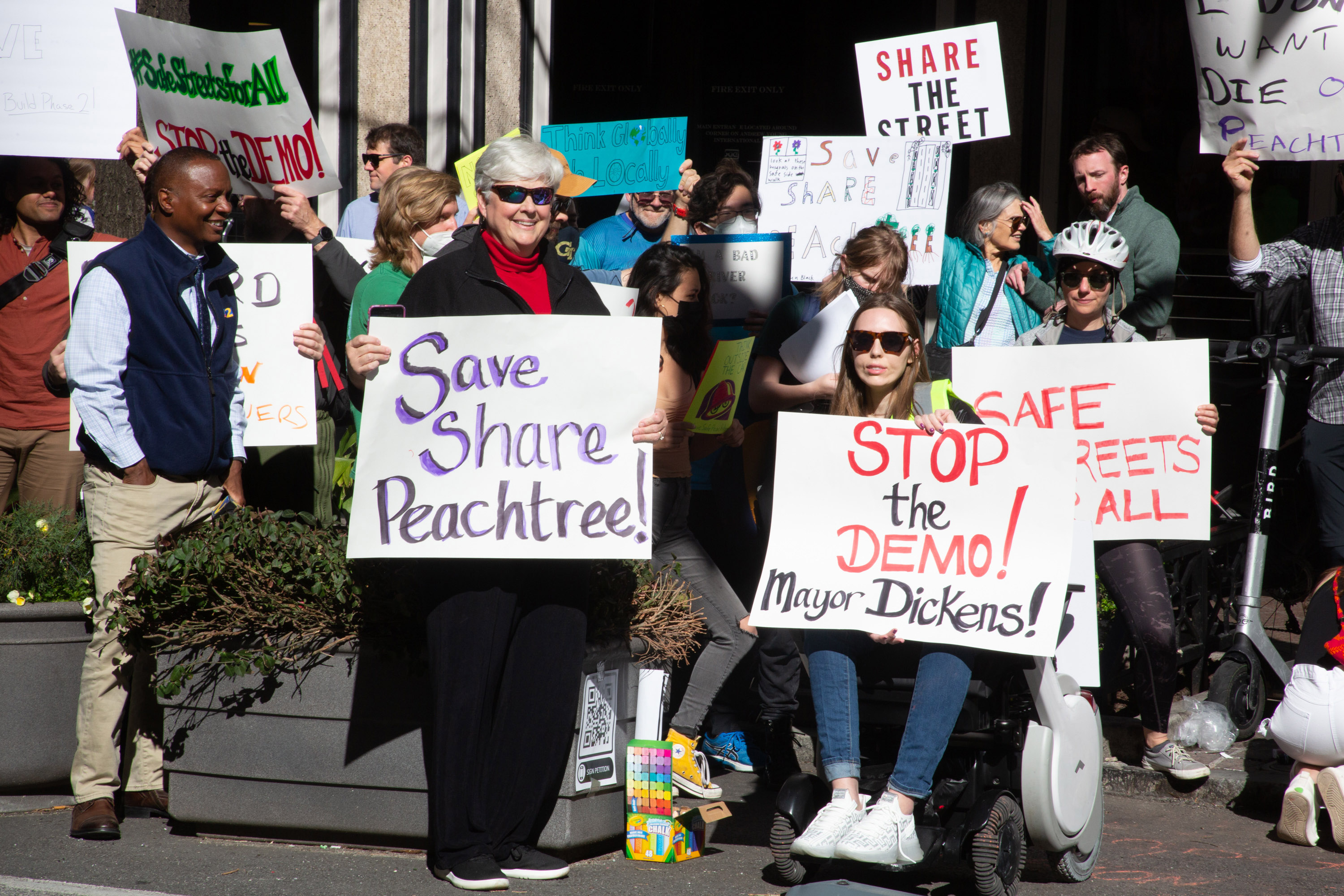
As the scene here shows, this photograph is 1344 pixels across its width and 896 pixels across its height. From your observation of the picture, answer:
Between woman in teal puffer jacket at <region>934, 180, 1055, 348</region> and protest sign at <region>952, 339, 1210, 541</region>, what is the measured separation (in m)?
1.15

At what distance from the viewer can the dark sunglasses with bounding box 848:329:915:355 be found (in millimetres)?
4117

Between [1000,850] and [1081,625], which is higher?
[1081,625]

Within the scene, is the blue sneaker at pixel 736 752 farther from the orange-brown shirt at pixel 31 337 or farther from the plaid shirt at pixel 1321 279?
the orange-brown shirt at pixel 31 337

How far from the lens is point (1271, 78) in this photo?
5.22m

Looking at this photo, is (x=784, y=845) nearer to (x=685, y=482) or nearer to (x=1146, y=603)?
(x=685, y=482)

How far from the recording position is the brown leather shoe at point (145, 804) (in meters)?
4.58

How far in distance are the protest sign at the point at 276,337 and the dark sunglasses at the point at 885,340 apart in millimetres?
2191

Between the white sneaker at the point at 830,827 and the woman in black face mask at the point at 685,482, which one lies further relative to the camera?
the woman in black face mask at the point at 685,482

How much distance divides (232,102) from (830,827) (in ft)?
12.2

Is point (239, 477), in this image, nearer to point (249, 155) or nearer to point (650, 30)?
point (249, 155)

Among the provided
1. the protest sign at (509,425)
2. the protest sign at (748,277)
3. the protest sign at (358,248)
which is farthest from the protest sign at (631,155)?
the protest sign at (509,425)

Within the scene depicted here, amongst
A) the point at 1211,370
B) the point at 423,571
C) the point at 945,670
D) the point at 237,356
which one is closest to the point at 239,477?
the point at 237,356

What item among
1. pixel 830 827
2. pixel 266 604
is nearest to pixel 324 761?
pixel 266 604

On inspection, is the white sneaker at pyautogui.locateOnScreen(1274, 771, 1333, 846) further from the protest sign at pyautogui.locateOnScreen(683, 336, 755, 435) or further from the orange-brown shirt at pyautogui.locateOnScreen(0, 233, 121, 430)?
the orange-brown shirt at pyautogui.locateOnScreen(0, 233, 121, 430)
